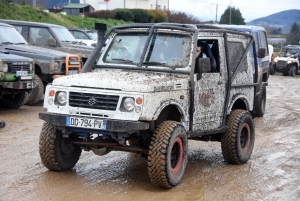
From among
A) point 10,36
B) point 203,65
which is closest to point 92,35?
point 10,36

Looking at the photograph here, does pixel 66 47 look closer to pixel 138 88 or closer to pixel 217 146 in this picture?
pixel 217 146

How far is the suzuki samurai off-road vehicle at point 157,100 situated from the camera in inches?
270

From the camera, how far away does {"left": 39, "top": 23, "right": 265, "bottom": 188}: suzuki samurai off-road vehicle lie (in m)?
6.86

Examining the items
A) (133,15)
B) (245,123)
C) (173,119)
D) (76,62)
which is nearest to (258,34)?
(76,62)

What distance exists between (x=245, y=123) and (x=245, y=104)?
18.9 inches

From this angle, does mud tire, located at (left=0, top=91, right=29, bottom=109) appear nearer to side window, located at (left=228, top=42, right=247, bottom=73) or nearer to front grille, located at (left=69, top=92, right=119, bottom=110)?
side window, located at (left=228, top=42, right=247, bottom=73)

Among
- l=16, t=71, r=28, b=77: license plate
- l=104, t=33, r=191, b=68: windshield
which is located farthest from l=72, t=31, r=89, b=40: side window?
l=104, t=33, r=191, b=68: windshield

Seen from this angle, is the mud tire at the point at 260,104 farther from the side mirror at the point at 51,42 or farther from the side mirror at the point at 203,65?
the side mirror at the point at 203,65

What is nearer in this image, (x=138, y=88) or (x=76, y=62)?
(x=138, y=88)

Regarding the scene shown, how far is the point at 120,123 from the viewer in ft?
22.0

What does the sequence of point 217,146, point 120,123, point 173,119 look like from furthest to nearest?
1. point 217,146
2. point 173,119
3. point 120,123

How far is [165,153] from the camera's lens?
22.4 feet

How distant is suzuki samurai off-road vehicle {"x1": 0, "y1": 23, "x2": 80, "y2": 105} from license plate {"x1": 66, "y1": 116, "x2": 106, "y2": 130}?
7375 mm

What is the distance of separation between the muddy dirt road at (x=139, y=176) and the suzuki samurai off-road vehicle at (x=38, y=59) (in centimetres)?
338
